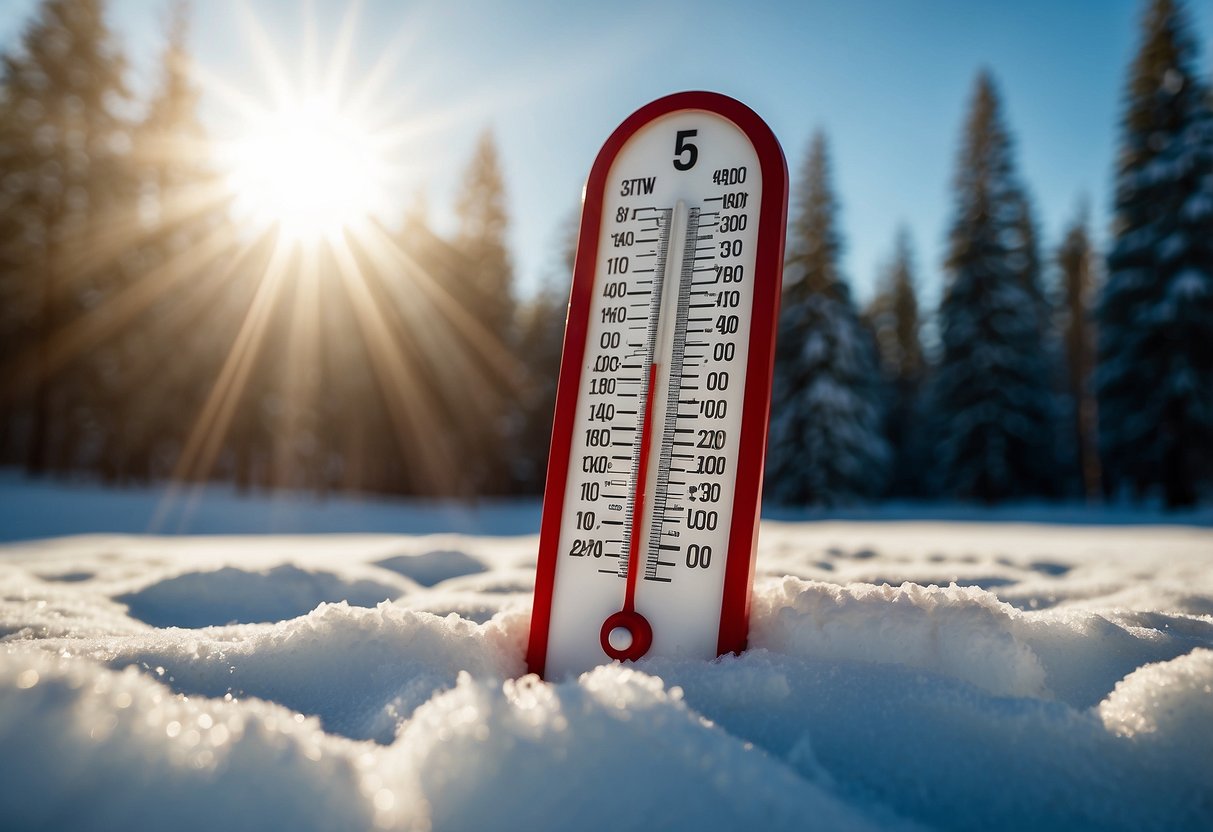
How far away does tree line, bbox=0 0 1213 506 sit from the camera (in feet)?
45.2

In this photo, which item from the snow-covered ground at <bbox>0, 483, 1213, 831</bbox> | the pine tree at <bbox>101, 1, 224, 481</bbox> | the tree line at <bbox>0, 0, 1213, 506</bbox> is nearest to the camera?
the snow-covered ground at <bbox>0, 483, 1213, 831</bbox>

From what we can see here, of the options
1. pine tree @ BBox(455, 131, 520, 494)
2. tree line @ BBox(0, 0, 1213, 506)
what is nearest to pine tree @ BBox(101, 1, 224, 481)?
tree line @ BBox(0, 0, 1213, 506)

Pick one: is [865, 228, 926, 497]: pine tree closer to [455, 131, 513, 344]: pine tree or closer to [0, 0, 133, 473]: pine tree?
[455, 131, 513, 344]: pine tree

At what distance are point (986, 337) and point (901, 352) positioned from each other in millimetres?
9822

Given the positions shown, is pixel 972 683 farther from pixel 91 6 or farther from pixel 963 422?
pixel 91 6

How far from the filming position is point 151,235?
16.4 meters

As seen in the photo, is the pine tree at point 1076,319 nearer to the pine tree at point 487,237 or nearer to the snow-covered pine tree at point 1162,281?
the snow-covered pine tree at point 1162,281

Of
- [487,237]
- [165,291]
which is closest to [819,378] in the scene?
[487,237]

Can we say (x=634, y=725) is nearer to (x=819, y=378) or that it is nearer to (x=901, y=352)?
(x=819, y=378)

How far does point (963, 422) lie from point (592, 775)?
757 inches

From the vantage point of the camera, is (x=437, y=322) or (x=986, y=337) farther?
(x=437, y=322)

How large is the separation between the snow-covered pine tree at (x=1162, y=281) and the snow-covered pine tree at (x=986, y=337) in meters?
2.79

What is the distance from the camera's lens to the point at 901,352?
89.7 feet

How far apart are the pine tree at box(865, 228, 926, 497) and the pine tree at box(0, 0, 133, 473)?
24757 mm
